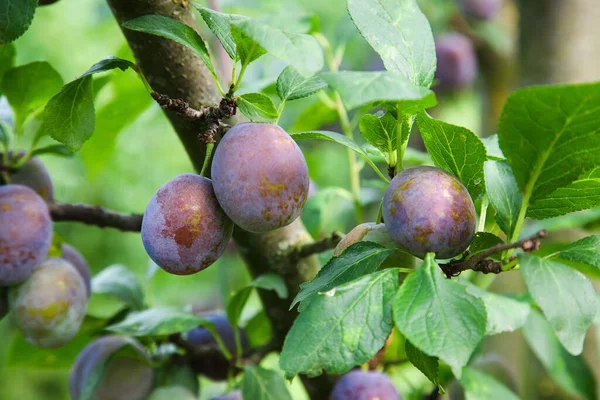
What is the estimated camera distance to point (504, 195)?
437mm

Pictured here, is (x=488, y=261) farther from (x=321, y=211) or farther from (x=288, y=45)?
(x=321, y=211)

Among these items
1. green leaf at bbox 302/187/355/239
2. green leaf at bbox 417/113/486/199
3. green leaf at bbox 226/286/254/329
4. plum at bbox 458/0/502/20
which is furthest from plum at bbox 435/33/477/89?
green leaf at bbox 417/113/486/199

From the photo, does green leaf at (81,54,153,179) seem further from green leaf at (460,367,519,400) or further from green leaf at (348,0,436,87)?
green leaf at (460,367,519,400)

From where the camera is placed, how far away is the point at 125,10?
49cm

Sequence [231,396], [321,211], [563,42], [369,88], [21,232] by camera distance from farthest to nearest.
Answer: [563,42] < [321,211] < [231,396] < [21,232] < [369,88]

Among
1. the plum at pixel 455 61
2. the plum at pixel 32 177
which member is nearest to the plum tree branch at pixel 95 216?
the plum at pixel 32 177

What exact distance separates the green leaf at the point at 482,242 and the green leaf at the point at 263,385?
0.28 meters

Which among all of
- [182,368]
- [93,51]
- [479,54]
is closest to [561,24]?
[479,54]

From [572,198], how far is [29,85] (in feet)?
1.82

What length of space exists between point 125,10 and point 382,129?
22 centimetres

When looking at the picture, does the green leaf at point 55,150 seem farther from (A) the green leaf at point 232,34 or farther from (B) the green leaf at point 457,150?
(B) the green leaf at point 457,150

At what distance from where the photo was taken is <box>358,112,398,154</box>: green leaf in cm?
46

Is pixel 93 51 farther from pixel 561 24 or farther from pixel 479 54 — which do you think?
pixel 561 24

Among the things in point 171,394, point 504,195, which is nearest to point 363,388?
point 171,394
